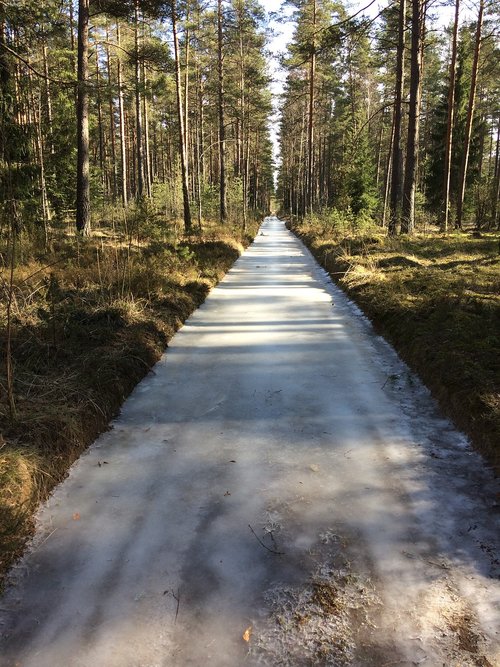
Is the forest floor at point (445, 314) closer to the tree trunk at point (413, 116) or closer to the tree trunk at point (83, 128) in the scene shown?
the tree trunk at point (413, 116)

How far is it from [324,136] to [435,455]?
170ft

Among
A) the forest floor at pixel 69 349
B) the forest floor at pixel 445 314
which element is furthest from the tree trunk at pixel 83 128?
the forest floor at pixel 445 314

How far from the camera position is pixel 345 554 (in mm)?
2541

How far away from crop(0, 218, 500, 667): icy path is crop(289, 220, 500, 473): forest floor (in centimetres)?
28

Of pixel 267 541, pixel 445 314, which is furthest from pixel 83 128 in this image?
pixel 267 541

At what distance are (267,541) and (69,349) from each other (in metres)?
3.40

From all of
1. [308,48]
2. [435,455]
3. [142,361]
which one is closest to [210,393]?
[142,361]

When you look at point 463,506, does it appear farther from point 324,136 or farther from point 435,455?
point 324,136

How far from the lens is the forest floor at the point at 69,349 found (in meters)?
3.05

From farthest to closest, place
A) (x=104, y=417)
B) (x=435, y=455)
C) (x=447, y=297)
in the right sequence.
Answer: (x=447, y=297)
(x=104, y=417)
(x=435, y=455)

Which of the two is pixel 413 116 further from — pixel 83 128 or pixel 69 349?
pixel 69 349

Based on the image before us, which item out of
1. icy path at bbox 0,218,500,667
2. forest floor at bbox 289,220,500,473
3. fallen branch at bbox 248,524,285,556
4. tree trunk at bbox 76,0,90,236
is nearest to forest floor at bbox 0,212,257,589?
icy path at bbox 0,218,500,667

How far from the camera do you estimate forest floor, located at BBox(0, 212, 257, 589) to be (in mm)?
3055

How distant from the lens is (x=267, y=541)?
266 centimetres
